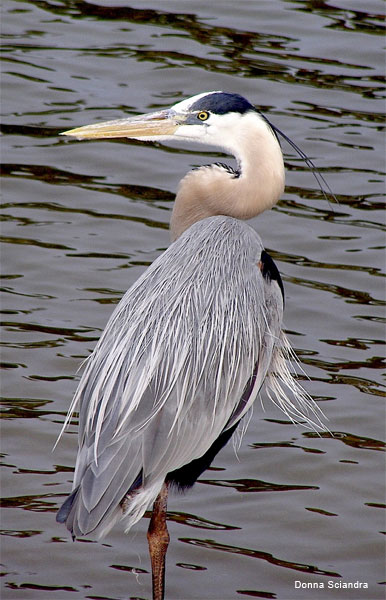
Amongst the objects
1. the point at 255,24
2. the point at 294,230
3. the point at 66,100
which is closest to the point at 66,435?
the point at 294,230

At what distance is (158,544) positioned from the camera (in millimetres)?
4086

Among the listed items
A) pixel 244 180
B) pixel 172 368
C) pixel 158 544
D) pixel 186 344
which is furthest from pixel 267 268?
pixel 158 544

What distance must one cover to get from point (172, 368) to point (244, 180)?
89 centimetres

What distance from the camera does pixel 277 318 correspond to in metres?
4.38

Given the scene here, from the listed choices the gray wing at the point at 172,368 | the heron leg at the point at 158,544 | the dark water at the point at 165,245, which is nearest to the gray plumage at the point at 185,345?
the gray wing at the point at 172,368

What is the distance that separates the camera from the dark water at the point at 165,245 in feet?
14.8

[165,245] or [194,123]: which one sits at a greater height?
[194,123]

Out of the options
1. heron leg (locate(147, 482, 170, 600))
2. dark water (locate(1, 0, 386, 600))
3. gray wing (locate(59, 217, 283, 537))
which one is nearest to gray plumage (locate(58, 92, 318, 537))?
gray wing (locate(59, 217, 283, 537))

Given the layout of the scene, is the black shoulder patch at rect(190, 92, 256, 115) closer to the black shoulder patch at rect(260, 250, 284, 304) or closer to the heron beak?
the heron beak

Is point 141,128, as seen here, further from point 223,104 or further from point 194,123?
point 223,104

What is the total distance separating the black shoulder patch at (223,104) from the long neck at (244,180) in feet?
0.16

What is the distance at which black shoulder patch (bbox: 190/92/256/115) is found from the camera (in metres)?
4.38

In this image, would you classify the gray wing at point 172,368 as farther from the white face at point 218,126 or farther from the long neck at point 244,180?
the white face at point 218,126

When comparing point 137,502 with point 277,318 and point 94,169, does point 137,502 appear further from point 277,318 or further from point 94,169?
point 94,169
